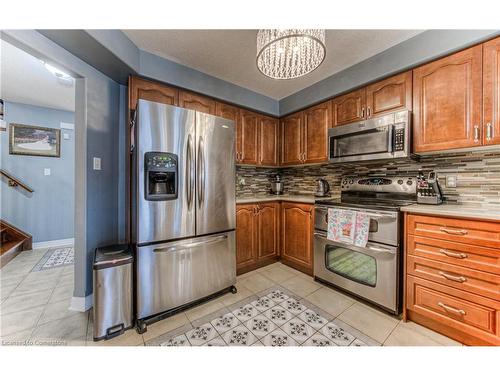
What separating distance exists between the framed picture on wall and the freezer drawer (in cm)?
342

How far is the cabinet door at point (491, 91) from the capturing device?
1375 millimetres

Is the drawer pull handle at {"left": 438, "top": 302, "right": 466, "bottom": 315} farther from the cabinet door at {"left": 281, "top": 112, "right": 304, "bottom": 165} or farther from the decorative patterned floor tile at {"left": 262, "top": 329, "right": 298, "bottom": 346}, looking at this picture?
the cabinet door at {"left": 281, "top": 112, "right": 304, "bottom": 165}

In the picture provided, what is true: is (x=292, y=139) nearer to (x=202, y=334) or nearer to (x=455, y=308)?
(x=455, y=308)

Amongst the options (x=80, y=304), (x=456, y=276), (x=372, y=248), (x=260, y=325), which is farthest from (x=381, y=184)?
(x=80, y=304)

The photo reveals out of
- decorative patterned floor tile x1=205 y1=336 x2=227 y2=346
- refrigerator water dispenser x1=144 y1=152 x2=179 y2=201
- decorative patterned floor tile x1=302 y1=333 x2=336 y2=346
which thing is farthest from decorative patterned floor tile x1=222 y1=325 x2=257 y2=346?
refrigerator water dispenser x1=144 y1=152 x2=179 y2=201

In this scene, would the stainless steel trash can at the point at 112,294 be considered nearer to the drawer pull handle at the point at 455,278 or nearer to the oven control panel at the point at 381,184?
the drawer pull handle at the point at 455,278

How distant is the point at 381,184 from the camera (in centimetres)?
214

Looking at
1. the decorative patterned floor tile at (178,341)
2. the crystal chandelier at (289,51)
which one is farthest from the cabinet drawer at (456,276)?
the decorative patterned floor tile at (178,341)

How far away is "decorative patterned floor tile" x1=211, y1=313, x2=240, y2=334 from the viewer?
150 centimetres

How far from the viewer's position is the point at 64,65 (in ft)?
5.02

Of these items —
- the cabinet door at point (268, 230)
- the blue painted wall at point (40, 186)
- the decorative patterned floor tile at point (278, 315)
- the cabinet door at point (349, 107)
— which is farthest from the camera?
the blue painted wall at point (40, 186)

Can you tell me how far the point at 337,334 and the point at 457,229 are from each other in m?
1.11

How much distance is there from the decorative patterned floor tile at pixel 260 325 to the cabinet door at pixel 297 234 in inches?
38.1
